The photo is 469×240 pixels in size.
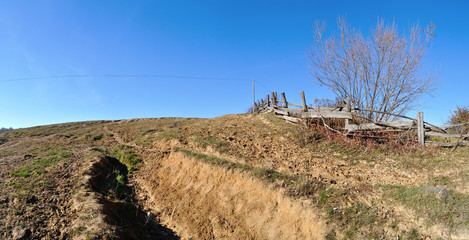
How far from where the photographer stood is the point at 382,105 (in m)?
14.9

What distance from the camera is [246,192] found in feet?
24.7

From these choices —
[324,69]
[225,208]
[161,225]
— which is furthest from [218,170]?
[324,69]

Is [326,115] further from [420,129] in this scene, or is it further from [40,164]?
→ [40,164]

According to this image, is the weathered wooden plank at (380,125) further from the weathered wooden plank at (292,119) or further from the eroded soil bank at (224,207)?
the eroded soil bank at (224,207)

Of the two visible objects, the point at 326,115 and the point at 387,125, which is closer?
the point at 387,125

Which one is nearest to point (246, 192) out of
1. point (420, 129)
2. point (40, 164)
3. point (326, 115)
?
point (326, 115)

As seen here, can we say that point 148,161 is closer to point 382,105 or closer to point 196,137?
point 196,137

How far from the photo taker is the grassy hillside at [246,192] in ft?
18.0

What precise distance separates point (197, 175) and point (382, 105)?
41.8 feet

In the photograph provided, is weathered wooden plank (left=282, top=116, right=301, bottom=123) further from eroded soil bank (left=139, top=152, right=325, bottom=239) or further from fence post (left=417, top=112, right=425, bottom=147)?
eroded soil bank (left=139, top=152, right=325, bottom=239)

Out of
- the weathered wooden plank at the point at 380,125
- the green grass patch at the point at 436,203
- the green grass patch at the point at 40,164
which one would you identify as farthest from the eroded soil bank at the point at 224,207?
the weathered wooden plank at the point at 380,125

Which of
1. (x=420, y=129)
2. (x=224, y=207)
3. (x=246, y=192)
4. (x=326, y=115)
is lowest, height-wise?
(x=224, y=207)

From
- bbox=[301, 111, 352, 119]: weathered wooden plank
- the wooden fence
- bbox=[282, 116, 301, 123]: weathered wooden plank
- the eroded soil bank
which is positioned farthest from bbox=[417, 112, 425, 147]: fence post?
the eroded soil bank

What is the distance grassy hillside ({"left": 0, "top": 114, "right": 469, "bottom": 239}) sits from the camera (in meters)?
5.48
